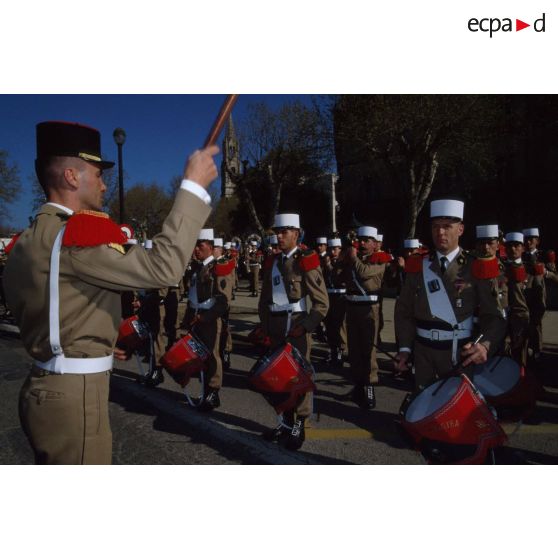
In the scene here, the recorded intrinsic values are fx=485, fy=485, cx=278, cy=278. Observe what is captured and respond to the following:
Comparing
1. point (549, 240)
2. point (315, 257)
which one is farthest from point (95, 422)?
point (549, 240)

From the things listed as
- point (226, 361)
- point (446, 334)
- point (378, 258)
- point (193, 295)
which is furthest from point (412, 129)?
point (446, 334)

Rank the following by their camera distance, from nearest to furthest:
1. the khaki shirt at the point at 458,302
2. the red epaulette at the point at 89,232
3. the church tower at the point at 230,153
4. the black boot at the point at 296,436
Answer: the red epaulette at the point at 89,232, the khaki shirt at the point at 458,302, the black boot at the point at 296,436, the church tower at the point at 230,153

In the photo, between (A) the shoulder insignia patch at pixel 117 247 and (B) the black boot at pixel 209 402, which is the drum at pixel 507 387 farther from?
(B) the black boot at pixel 209 402

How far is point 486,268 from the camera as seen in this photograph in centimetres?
362

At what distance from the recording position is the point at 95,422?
84.0 inches

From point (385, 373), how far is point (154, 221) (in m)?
37.8

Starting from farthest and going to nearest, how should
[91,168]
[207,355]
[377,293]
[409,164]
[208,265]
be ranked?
[409,164]
[377,293]
[208,265]
[207,355]
[91,168]

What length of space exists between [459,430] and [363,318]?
4.04 metres

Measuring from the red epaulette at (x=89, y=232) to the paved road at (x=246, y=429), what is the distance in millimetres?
2872

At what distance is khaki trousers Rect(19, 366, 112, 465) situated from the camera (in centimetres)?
206

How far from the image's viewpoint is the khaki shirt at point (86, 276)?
184cm

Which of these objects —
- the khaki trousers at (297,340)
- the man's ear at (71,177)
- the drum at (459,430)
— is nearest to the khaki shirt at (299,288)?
the khaki trousers at (297,340)

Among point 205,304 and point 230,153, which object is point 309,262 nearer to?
point 205,304

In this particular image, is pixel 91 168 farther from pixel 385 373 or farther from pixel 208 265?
pixel 385 373
